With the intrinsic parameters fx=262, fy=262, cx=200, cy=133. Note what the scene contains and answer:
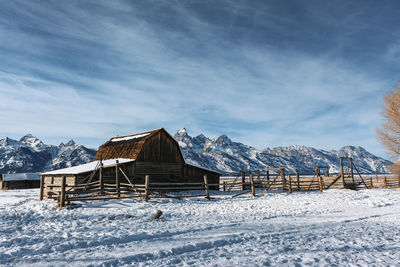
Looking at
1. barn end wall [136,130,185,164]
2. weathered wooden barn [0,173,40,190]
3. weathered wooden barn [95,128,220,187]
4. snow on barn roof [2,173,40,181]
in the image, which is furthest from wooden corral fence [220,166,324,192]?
snow on barn roof [2,173,40,181]

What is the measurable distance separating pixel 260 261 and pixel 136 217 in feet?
24.2

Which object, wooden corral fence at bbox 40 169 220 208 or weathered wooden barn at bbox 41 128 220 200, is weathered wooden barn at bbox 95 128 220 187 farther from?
wooden corral fence at bbox 40 169 220 208

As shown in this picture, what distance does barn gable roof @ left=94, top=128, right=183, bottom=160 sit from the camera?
96.2 ft

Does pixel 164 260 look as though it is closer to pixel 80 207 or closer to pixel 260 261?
pixel 260 261

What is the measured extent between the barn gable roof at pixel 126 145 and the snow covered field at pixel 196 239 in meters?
16.6

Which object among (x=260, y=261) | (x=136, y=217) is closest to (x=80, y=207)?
(x=136, y=217)

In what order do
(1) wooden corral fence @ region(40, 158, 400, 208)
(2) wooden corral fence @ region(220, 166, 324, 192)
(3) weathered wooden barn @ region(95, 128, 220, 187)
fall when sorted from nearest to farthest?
(1) wooden corral fence @ region(40, 158, 400, 208) → (2) wooden corral fence @ region(220, 166, 324, 192) → (3) weathered wooden barn @ region(95, 128, 220, 187)

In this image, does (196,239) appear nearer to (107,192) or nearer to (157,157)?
(107,192)

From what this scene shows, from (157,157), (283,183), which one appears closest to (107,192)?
(157,157)

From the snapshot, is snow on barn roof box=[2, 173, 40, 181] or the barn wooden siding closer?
the barn wooden siding

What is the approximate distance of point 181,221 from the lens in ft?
36.0

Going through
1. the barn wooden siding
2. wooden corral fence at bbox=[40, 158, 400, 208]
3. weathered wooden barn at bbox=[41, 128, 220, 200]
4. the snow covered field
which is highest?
weathered wooden barn at bbox=[41, 128, 220, 200]

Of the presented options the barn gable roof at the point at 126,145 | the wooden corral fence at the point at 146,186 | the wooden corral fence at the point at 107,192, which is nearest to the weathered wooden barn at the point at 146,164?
the barn gable roof at the point at 126,145

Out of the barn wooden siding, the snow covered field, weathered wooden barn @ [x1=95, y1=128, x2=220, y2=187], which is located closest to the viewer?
the snow covered field
